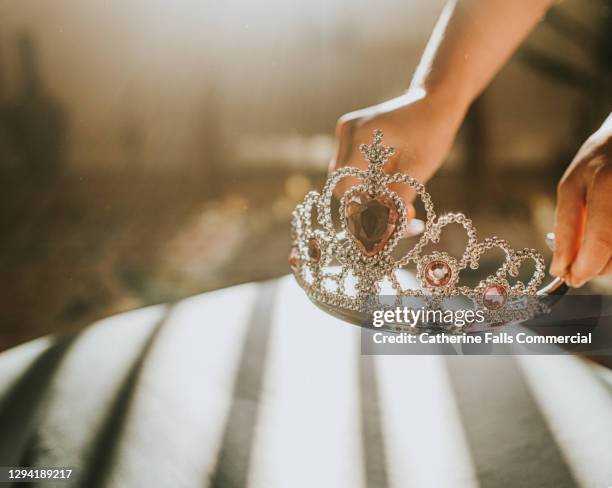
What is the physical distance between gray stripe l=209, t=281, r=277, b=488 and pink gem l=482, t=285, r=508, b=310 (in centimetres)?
25

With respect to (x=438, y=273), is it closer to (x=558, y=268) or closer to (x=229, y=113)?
(x=558, y=268)

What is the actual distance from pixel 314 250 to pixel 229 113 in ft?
5.83

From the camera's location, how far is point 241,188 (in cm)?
238

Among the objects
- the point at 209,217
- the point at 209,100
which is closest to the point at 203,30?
the point at 209,100

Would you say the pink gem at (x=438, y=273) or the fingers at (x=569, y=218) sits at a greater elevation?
the pink gem at (x=438, y=273)

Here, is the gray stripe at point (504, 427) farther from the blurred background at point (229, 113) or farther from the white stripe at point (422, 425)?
the blurred background at point (229, 113)

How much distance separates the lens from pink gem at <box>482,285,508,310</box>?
67 centimetres

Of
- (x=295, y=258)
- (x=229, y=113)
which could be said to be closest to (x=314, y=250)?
(x=295, y=258)

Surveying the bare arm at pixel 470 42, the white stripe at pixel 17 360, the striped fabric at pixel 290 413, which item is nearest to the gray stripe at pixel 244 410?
the striped fabric at pixel 290 413

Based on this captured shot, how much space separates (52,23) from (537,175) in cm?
182

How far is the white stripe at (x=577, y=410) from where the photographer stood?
44 centimetres

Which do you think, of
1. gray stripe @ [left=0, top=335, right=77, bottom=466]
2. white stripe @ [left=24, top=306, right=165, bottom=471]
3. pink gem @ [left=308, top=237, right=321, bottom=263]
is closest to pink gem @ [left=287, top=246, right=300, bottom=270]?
pink gem @ [left=308, top=237, right=321, bottom=263]

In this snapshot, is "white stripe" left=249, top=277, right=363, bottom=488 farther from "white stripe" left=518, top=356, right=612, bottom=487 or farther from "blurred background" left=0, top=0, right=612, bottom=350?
"blurred background" left=0, top=0, right=612, bottom=350

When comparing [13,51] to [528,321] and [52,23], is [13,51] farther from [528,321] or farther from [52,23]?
[528,321]
